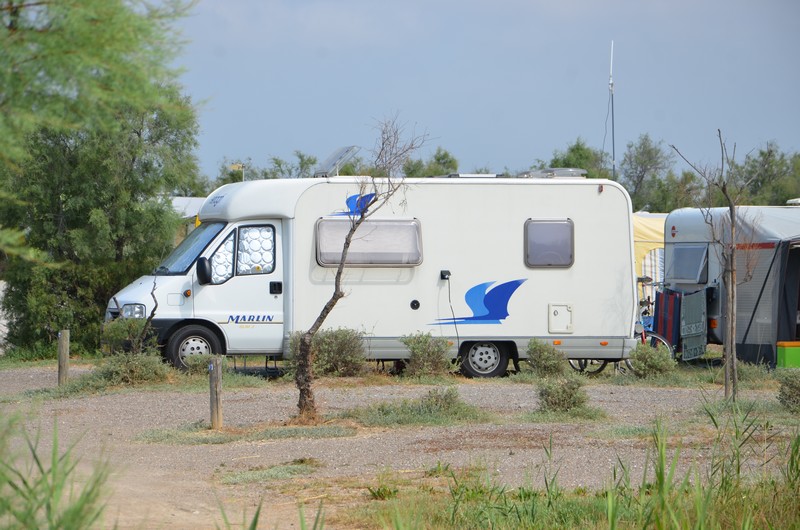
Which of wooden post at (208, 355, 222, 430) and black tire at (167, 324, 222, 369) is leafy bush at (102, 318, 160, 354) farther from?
wooden post at (208, 355, 222, 430)

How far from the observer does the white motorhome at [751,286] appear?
16.5 m

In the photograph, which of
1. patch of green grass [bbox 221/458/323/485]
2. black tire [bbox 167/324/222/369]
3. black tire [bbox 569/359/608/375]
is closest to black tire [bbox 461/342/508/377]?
black tire [bbox 569/359/608/375]

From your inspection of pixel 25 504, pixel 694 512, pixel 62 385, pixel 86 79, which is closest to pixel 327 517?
pixel 694 512

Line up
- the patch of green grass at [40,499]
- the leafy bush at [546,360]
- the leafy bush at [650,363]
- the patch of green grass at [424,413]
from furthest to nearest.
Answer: the leafy bush at [650,363]
the leafy bush at [546,360]
the patch of green grass at [424,413]
the patch of green grass at [40,499]

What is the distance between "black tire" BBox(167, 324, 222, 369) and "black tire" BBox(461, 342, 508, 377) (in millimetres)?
3607

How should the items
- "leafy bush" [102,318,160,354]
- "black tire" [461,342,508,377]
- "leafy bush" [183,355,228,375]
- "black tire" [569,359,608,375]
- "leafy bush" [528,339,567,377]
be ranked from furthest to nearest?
1. "black tire" [569,359,608,375]
2. "black tire" [461,342,508,377]
3. "leafy bush" [528,339,567,377]
4. "leafy bush" [183,355,228,375]
5. "leafy bush" [102,318,160,354]

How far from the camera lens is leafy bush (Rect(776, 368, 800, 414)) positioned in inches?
440

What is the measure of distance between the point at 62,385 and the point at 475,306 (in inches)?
230

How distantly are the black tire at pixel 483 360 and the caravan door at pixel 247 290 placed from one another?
2753mm

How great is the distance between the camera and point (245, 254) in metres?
15.4

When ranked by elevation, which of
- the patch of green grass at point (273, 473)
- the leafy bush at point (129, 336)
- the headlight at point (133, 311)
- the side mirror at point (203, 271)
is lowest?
the patch of green grass at point (273, 473)

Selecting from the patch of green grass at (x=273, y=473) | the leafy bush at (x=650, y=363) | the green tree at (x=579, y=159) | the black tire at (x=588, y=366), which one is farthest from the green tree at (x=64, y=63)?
the green tree at (x=579, y=159)

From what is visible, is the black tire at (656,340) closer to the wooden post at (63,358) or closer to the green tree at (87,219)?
the green tree at (87,219)

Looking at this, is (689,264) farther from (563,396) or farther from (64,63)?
(64,63)
